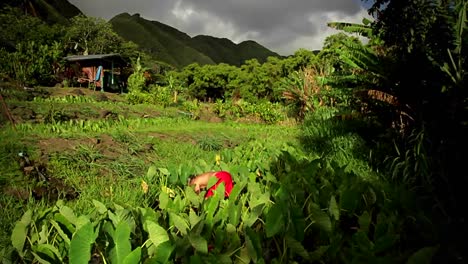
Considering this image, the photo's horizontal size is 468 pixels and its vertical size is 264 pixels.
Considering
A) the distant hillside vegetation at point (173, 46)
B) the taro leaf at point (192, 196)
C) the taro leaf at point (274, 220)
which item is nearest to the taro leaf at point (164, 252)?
the taro leaf at point (274, 220)

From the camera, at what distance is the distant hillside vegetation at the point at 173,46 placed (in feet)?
443

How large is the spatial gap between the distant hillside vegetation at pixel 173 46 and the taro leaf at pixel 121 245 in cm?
10235

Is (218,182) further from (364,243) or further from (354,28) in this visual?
(354,28)

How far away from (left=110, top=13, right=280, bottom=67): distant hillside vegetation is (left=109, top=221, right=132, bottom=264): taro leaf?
336ft

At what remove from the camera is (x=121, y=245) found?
1.00 metres

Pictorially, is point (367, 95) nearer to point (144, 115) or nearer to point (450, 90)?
point (450, 90)

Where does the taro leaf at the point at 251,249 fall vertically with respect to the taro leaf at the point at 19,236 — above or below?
above

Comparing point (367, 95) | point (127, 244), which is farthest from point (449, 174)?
point (367, 95)

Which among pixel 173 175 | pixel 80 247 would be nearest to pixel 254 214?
pixel 80 247

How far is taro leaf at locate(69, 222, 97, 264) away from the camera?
3.18 feet

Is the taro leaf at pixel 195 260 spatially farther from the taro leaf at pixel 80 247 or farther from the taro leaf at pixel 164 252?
the taro leaf at pixel 80 247

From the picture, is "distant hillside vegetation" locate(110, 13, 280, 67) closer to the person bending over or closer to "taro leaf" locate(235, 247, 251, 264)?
the person bending over

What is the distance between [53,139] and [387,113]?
4427mm

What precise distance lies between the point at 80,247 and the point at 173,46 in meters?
160
